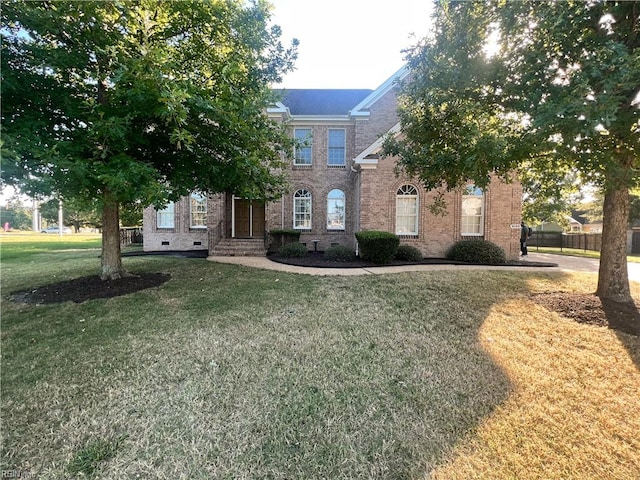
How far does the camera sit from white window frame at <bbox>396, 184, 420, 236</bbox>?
1221cm

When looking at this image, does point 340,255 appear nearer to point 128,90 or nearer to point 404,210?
point 404,210

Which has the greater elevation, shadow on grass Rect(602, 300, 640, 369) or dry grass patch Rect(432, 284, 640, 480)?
shadow on grass Rect(602, 300, 640, 369)

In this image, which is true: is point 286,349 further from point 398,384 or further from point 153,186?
point 153,186

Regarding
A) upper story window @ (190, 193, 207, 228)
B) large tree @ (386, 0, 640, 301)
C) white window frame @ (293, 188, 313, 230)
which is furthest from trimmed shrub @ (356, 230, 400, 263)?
upper story window @ (190, 193, 207, 228)

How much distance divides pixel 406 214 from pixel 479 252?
3.23 m

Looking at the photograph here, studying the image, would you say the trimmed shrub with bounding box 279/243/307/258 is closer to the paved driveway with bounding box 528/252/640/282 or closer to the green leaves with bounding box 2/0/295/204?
the green leaves with bounding box 2/0/295/204

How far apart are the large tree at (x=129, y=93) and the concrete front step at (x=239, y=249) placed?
5732 mm

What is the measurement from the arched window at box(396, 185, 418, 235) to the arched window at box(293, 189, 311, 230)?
4.97 meters

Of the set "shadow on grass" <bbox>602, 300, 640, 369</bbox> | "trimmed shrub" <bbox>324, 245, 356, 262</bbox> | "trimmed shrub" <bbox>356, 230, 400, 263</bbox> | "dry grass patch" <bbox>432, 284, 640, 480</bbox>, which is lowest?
"dry grass patch" <bbox>432, 284, 640, 480</bbox>

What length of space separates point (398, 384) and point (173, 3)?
718 cm

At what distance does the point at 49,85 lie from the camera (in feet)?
16.3

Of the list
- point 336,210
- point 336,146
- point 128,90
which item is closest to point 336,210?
point 336,210

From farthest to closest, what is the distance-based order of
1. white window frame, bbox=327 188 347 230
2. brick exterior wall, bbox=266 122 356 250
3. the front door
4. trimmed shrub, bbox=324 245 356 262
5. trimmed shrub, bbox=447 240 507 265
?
white window frame, bbox=327 188 347 230
brick exterior wall, bbox=266 122 356 250
the front door
trimmed shrub, bbox=447 240 507 265
trimmed shrub, bbox=324 245 356 262

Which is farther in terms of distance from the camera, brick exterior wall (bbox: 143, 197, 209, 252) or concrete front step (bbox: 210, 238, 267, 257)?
brick exterior wall (bbox: 143, 197, 209, 252)
